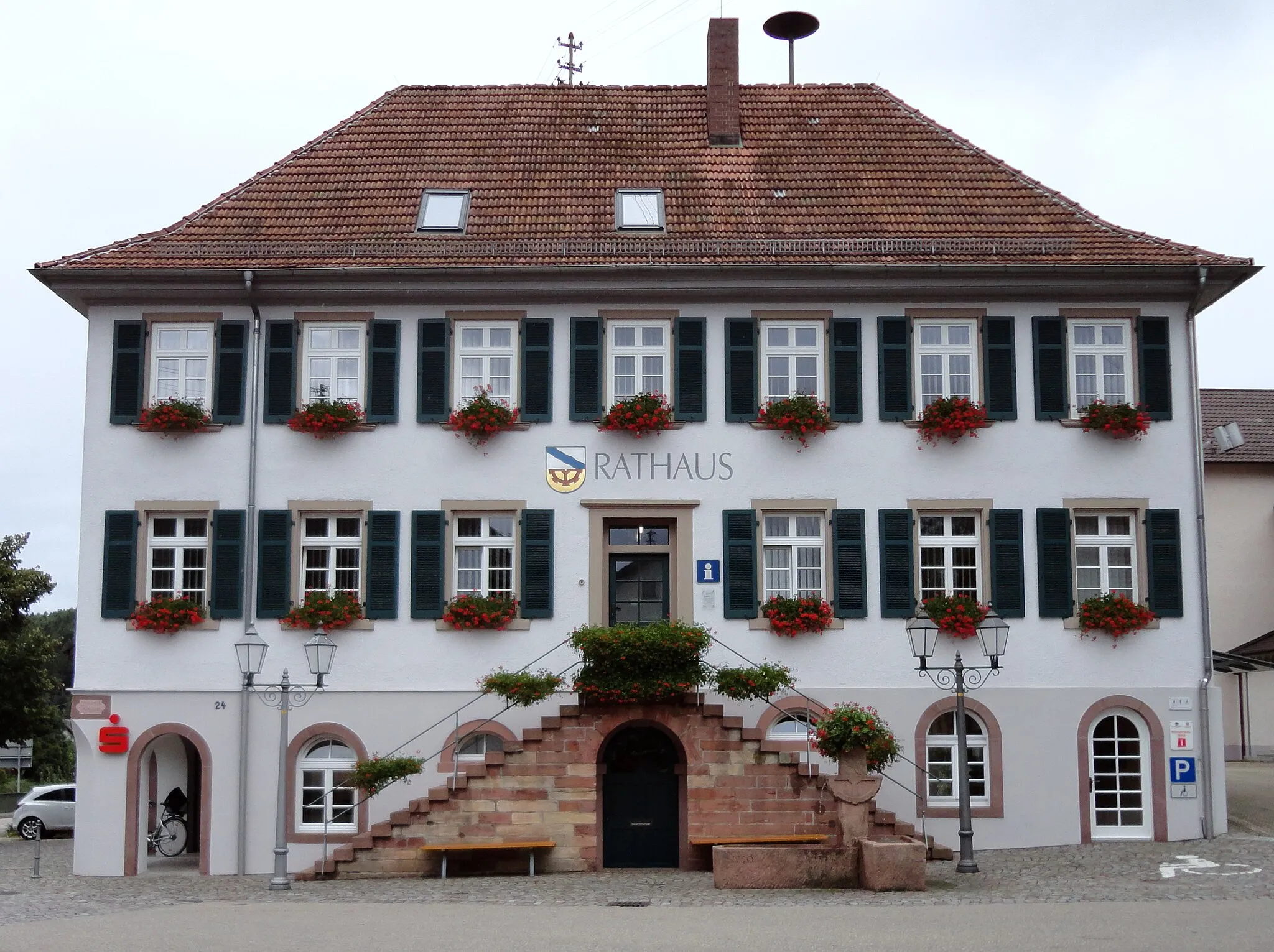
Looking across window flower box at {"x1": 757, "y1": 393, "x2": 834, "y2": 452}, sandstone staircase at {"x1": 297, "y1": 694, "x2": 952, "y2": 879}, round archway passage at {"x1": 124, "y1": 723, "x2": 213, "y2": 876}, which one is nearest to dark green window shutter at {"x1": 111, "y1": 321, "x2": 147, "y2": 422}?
round archway passage at {"x1": 124, "y1": 723, "x2": 213, "y2": 876}

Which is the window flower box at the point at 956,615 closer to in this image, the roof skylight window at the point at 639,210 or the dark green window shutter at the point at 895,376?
the dark green window shutter at the point at 895,376

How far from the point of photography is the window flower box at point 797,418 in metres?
21.0

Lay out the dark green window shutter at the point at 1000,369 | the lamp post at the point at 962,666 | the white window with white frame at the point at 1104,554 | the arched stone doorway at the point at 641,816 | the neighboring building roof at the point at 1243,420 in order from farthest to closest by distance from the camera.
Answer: the neighboring building roof at the point at 1243,420, the dark green window shutter at the point at 1000,369, the white window with white frame at the point at 1104,554, the arched stone doorway at the point at 641,816, the lamp post at the point at 962,666

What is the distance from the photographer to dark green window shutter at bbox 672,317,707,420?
2131cm

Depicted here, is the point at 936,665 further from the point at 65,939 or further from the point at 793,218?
the point at 65,939

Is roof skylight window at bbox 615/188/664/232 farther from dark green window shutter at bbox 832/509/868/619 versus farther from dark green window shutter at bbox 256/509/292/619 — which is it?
dark green window shutter at bbox 256/509/292/619

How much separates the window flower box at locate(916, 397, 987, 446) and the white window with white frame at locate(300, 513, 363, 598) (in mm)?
7600

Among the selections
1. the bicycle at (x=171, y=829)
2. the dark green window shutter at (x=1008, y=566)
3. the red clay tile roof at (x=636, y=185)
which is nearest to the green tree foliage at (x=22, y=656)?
the bicycle at (x=171, y=829)

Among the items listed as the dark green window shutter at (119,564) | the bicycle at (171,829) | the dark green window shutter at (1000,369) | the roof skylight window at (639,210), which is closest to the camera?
the dark green window shutter at (119,564)

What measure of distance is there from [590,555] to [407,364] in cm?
359

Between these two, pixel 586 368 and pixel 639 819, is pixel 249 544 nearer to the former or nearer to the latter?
pixel 586 368

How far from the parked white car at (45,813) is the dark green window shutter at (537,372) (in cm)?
1432

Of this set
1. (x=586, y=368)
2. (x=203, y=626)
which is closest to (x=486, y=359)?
(x=586, y=368)

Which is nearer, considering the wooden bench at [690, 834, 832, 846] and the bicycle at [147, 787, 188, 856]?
the wooden bench at [690, 834, 832, 846]
